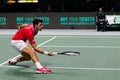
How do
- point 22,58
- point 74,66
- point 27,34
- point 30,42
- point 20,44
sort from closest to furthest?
1. point 30,42
2. point 27,34
3. point 20,44
4. point 22,58
5. point 74,66

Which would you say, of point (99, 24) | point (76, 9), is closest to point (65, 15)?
point (76, 9)

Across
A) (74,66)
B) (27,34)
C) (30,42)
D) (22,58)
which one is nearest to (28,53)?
(30,42)

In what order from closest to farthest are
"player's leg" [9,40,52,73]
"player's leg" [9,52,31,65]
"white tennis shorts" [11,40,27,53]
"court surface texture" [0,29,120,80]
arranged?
"court surface texture" [0,29,120,80], "player's leg" [9,40,52,73], "white tennis shorts" [11,40,27,53], "player's leg" [9,52,31,65]

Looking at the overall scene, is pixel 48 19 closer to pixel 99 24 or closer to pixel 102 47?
pixel 99 24

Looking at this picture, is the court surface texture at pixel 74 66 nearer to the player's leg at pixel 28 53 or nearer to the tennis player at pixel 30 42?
the player's leg at pixel 28 53

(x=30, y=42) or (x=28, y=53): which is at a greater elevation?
(x=30, y=42)

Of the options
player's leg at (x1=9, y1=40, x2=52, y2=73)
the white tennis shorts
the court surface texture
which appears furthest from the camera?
the white tennis shorts

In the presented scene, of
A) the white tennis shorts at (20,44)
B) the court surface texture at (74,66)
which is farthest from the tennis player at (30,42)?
the court surface texture at (74,66)

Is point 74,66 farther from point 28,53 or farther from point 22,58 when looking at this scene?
point 28,53

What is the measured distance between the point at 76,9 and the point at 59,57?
13603 millimetres

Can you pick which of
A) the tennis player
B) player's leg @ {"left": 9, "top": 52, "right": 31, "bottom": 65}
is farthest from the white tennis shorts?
player's leg @ {"left": 9, "top": 52, "right": 31, "bottom": 65}

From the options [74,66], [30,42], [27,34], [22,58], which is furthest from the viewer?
[74,66]

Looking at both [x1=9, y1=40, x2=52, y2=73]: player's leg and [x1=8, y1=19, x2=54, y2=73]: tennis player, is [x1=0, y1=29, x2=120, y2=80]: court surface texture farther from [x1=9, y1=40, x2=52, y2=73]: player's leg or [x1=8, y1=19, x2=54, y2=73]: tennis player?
[x1=8, y1=19, x2=54, y2=73]: tennis player

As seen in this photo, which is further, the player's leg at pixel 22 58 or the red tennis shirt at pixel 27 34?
the player's leg at pixel 22 58
